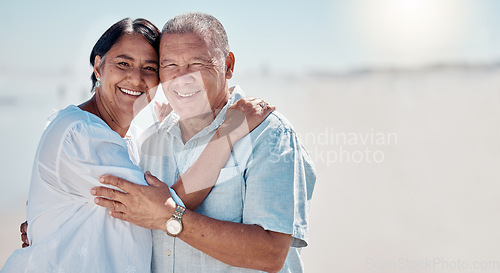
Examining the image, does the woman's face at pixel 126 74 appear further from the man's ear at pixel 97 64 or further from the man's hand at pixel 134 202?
the man's hand at pixel 134 202

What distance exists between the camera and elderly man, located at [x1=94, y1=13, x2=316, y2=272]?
2.13 meters

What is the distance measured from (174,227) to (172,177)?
1.26 feet

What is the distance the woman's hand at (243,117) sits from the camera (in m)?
2.35

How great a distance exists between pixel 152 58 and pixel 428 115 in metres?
8.61

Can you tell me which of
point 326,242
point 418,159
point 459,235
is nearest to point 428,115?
point 418,159

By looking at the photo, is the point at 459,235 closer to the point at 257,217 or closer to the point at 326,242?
the point at 326,242

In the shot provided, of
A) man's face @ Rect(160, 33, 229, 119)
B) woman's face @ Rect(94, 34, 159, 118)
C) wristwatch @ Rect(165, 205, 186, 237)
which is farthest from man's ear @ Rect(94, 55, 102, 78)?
wristwatch @ Rect(165, 205, 186, 237)

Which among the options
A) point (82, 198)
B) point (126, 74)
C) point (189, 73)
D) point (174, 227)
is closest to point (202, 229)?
point (174, 227)

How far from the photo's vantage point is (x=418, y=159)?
9.62 metres

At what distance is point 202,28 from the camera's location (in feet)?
8.18

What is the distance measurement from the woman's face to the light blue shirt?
400 mm

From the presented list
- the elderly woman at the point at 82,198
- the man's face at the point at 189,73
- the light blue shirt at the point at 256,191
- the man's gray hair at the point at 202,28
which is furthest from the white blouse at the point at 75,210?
the man's gray hair at the point at 202,28

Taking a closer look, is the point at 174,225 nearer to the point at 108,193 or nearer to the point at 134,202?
the point at 134,202

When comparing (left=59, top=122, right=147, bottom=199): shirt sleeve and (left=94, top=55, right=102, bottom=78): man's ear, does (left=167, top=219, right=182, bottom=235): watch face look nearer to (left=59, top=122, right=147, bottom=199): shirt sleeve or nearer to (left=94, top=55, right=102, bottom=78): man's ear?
(left=59, top=122, right=147, bottom=199): shirt sleeve
